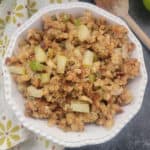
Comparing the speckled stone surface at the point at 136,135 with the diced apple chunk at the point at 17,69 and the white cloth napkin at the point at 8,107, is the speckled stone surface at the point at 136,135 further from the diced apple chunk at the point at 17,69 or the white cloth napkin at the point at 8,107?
the diced apple chunk at the point at 17,69

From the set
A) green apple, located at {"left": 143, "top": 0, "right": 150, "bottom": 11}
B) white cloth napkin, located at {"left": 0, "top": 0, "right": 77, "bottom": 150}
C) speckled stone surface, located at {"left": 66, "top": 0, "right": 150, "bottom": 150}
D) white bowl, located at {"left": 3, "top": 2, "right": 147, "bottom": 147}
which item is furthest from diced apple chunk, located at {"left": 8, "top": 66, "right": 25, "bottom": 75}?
green apple, located at {"left": 143, "top": 0, "right": 150, "bottom": 11}

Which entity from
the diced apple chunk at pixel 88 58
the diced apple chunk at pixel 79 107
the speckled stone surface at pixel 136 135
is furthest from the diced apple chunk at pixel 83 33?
the speckled stone surface at pixel 136 135

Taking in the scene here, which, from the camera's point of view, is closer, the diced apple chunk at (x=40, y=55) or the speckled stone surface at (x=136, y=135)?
the diced apple chunk at (x=40, y=55)

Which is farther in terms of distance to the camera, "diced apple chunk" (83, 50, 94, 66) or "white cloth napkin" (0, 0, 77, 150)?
"white cloth napkin" (0, 0, 77, 150)

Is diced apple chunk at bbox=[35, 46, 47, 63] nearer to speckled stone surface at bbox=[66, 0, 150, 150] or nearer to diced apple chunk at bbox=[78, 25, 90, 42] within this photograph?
diced apple chunk at bbox=[78, 25, 90, 42]

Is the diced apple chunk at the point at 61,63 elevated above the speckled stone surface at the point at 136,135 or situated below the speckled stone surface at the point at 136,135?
above

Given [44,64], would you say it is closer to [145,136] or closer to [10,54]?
[10,54]
